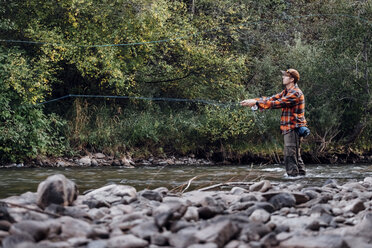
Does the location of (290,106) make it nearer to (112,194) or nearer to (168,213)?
(112,194)

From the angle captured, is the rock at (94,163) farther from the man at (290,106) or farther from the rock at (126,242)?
the rock at (126,242)

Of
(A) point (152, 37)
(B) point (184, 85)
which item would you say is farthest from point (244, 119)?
(A) point (152, 37)

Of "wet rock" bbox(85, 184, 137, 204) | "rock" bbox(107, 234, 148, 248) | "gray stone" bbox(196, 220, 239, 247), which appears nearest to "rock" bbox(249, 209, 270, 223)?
"gray stone" bbox(196, 220, 239, 247)

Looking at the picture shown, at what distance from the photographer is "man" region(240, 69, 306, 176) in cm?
788

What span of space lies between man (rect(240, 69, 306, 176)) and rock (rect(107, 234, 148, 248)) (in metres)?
4.93

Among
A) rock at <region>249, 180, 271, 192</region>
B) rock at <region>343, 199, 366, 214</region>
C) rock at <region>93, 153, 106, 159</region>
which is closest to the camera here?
rock at <region>343, 199, 366, 214</region>

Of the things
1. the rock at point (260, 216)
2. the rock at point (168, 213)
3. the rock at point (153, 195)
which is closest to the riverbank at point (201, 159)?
the rock at point (153, 195)

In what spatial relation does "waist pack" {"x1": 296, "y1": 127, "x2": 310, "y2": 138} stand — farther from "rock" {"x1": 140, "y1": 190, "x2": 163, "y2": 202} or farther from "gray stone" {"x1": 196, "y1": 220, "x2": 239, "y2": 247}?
"gray stone" {"x1": 196, "y1": 220, "x2": 239, "y2": 247}

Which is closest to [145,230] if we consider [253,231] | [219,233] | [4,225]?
[219,233]

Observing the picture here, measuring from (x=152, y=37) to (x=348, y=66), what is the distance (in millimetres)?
5771

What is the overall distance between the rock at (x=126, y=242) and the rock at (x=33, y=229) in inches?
18.4

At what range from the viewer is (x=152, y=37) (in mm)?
14422

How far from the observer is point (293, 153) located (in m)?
8.08

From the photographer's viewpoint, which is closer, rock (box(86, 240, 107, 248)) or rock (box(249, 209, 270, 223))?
rock (box(86, 240, 107, 248))
